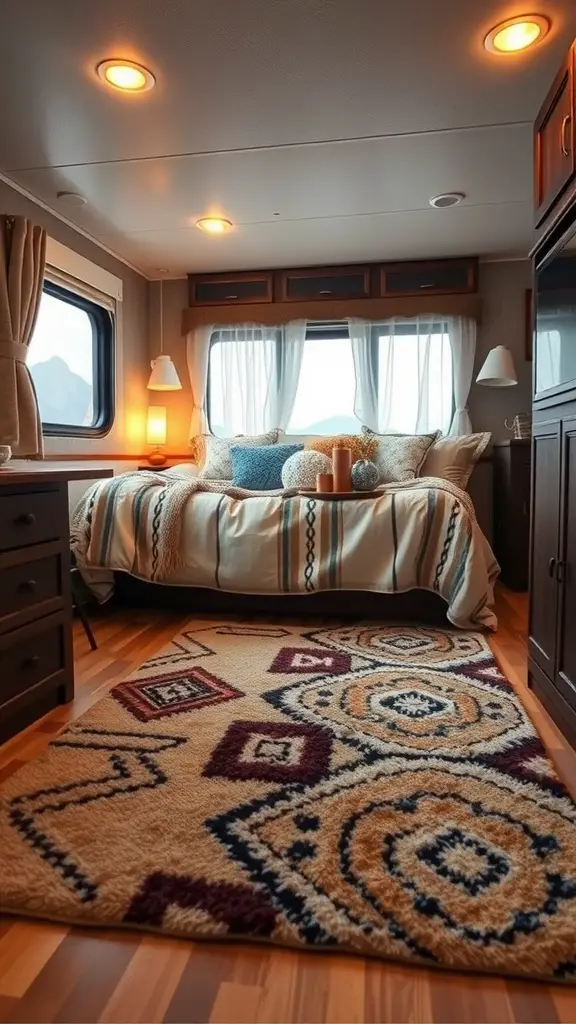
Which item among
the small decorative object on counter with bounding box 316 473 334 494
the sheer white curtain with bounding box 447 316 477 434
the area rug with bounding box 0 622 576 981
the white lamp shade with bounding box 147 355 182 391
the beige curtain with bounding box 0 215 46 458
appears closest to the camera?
the area rug with bounding box 0 622 576 981

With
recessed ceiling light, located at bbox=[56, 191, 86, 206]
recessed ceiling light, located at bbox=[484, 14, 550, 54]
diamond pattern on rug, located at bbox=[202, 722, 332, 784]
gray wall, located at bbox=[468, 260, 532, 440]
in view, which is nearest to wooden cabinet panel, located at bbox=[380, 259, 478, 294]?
gray wall, located at bbox=[468, 260, 532, 440]

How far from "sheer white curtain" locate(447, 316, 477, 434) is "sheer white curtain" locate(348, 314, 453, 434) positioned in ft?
0.15

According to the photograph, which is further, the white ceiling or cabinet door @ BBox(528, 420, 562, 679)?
the white ceiling

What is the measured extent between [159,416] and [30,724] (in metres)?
3.12

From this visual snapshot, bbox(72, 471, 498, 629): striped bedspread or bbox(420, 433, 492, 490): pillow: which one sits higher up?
bbox(420, 433, 492, 490): pillow

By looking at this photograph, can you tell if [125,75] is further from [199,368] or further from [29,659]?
[199,368]

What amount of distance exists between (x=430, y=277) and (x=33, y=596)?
354 cm

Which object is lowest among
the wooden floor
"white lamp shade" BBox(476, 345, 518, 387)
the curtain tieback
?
the wooden floor

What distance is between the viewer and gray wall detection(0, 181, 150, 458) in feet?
11.6

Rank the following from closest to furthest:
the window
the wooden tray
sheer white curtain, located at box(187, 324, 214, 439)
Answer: the wooden tray → the window → sheer white curtain, located at box(187, 324, 214, 439)

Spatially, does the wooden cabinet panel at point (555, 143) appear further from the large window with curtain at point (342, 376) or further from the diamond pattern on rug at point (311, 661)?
the large window with curtain at point (342, 376)

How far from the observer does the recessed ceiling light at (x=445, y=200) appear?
10.4 feet

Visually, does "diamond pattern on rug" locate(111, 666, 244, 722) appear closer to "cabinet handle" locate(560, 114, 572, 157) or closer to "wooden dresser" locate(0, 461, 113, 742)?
"wooden dresser" locate(0, 461, 113, 742)

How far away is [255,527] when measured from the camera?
2.76 meters
